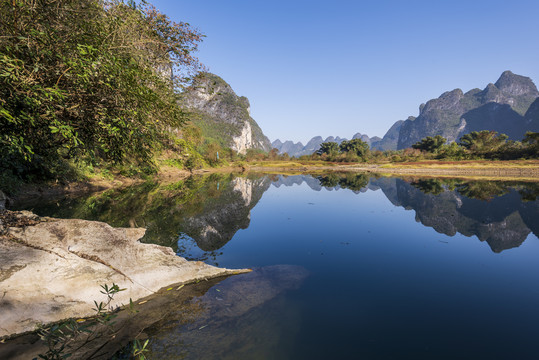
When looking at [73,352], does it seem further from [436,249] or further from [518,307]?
[436,249]

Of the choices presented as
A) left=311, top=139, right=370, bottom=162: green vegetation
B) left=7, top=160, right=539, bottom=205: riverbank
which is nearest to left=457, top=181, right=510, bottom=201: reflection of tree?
left=7, top=160, right=539, bottom=205: riverbank

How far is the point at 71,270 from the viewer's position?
5.83m

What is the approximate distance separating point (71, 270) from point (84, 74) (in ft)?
16.4

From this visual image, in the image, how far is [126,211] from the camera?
16.8 m

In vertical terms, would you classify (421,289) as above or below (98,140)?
below

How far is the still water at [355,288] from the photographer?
466 cm

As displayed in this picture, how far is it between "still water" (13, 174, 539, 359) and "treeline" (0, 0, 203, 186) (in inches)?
224

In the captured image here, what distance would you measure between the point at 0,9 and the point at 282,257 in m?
11.2

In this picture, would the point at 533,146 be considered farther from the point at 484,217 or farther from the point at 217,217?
the point at 217,217

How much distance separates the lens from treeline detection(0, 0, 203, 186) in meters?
5.50

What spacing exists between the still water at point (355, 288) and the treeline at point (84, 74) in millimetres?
5699

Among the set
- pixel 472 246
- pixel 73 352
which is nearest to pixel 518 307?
pixel 472 246

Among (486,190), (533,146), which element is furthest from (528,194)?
(533,146)

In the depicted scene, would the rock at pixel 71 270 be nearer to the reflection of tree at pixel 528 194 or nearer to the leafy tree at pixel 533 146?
the reflection of tree at pixel 528 194
